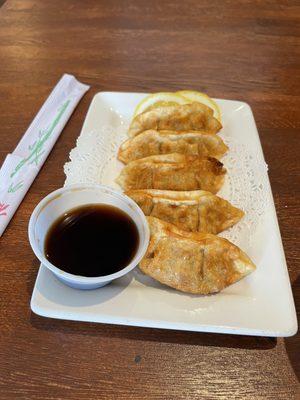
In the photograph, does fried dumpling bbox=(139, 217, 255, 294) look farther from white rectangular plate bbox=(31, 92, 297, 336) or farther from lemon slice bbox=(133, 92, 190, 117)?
lemon slice bbox=(133, 92, 190, 117)

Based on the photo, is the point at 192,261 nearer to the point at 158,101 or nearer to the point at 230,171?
the point at 230,171

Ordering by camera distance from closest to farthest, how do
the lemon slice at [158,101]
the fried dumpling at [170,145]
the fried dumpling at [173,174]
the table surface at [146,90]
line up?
the table surface at [146,90]
the fried dumpling at [173,174]
the fried dumpling at [170,145]
the lemon slice at [158,101]

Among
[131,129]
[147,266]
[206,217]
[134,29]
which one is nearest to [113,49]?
[134,29]

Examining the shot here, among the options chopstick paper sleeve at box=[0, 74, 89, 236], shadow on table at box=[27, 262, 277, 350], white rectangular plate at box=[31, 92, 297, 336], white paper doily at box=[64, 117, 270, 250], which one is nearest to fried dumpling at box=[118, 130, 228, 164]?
white paper doily at box=[64, 117, 270, 250]

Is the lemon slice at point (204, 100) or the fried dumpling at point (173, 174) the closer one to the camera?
the fried dumpling at point (173, 174)

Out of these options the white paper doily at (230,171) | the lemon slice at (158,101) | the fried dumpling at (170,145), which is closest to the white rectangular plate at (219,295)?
the white paper doily at (230,171)

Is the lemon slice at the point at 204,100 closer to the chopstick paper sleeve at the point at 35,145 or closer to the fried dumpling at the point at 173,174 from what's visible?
the fried dumpling at the point at 173,174

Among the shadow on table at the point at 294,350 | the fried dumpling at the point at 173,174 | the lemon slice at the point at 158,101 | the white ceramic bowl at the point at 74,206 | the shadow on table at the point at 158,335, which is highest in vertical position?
the lemon slice at the point at 158,101
